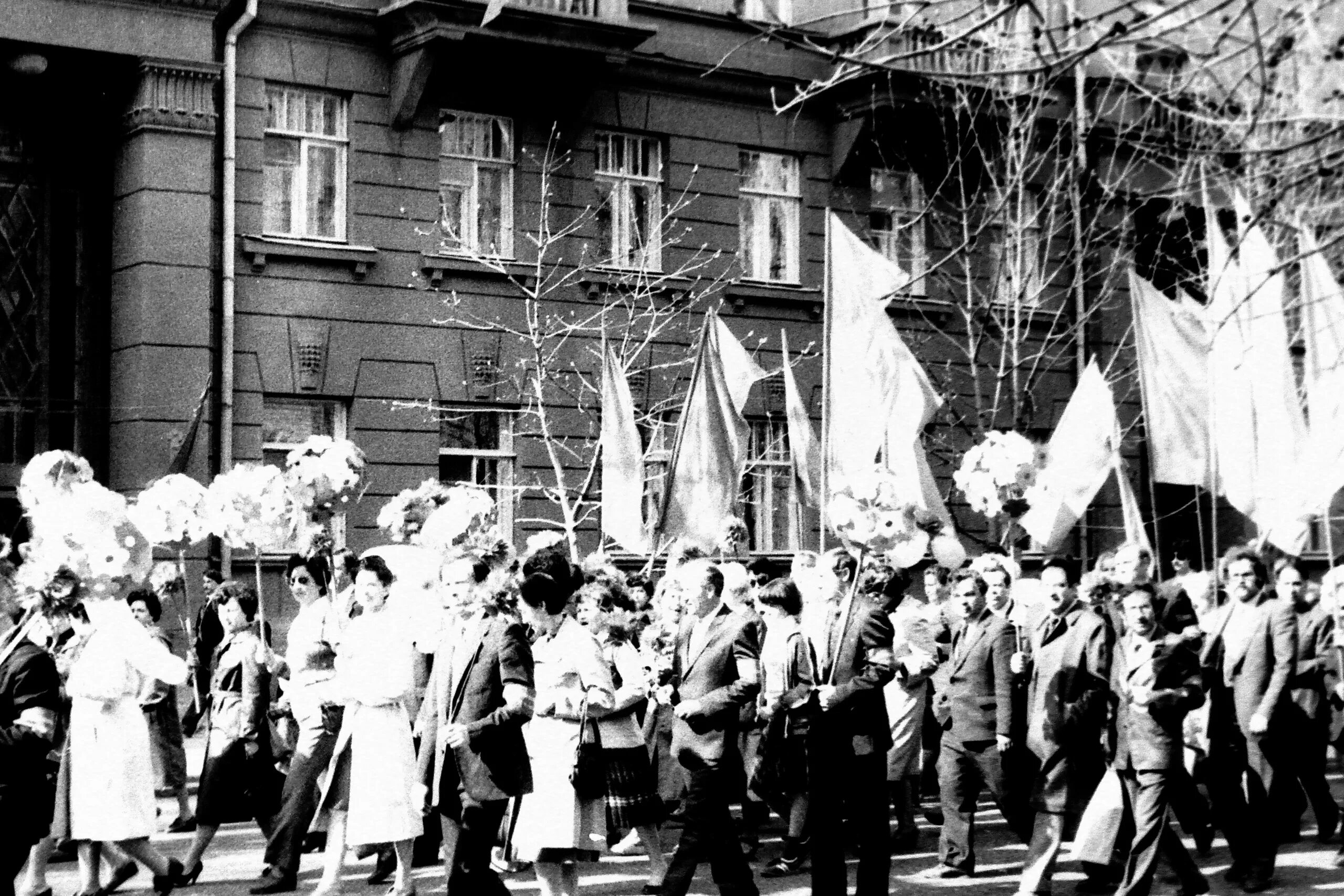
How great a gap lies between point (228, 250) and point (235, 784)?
1041cm

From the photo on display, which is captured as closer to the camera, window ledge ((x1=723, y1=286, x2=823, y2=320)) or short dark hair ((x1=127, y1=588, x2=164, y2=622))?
short dark hair ((x1=127, y1=588, x2=164, y2=622))

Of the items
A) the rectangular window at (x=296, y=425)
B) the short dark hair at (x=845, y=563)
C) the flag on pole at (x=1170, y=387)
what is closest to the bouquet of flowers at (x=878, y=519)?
the short dark hair at (x=845, y=563)

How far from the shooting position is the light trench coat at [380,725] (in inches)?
428

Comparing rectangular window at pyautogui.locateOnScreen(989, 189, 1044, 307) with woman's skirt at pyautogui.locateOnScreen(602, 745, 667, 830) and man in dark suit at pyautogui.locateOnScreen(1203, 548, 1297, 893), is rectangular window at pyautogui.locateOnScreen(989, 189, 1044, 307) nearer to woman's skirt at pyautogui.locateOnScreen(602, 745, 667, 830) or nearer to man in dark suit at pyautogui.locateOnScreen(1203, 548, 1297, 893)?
man in dark suit at pyautogui.locateOnScreen(1203, 548, 1297, 893)

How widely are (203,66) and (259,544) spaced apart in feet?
26.0

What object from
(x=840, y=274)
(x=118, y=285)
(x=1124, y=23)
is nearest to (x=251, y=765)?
(x=840, y=274)

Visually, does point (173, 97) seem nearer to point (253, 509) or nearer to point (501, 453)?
point (501, 453)

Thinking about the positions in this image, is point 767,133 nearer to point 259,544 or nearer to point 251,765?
point 259,544

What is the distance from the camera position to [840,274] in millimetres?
16969

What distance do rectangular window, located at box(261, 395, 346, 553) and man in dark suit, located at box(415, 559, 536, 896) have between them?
Result: 11.9 metres

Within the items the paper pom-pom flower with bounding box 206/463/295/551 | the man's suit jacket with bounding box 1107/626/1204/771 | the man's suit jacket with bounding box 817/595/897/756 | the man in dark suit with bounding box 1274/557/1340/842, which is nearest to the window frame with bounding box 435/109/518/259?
the paper pom-pom flower with bounding box 206/463/295/551

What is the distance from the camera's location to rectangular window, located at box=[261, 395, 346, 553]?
2194cm

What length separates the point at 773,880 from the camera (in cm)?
1237

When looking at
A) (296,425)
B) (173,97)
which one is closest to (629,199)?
(296,425)
